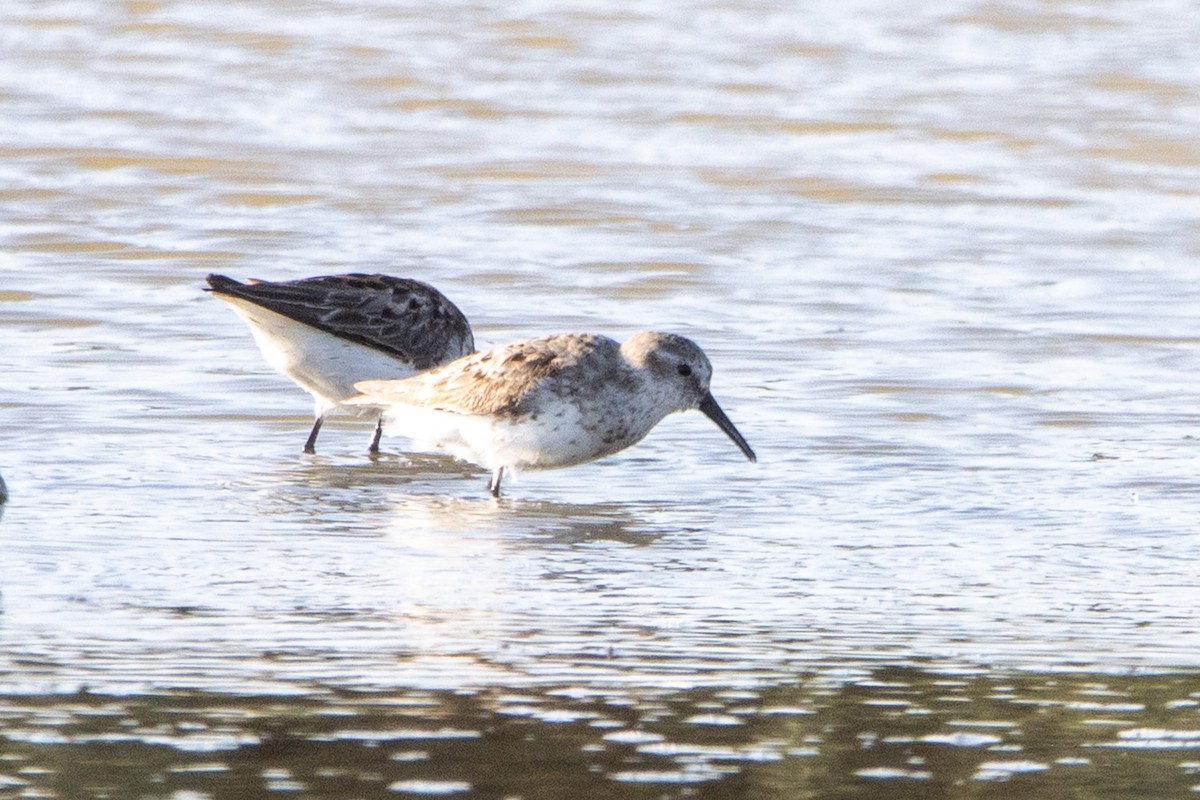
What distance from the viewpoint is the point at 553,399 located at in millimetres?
8453

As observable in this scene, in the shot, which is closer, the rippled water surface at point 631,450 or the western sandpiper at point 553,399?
the rippled water surface at point 631,450

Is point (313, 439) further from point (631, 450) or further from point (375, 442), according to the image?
point (631, 450)

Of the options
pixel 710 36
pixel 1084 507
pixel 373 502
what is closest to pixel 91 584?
pixel 373 502

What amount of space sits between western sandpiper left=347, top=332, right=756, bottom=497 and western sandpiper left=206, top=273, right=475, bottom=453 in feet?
2.00

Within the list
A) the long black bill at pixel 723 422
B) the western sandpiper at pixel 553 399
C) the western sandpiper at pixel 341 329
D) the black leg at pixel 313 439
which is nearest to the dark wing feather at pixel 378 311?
the western sandpiper at pixel 341 329

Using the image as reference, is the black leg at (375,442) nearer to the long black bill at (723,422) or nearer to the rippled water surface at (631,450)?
the rippled water surface at (631,450)

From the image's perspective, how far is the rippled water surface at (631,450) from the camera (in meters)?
5.35

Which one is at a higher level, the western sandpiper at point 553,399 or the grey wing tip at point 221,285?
the grey wing tip at point 221,285

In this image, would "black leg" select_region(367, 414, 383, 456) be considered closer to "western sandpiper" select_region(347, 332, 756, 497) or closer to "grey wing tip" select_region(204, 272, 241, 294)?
"western sandpiper" select_region(347, 332, 756, 497)

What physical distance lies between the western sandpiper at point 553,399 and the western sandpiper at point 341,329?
61 cm

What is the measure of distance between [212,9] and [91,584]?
56.8 ft

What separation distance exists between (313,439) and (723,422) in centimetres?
177

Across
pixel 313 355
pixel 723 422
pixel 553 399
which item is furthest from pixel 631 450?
pixel 313 355

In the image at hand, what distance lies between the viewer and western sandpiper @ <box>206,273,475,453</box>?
9414 millimetres
